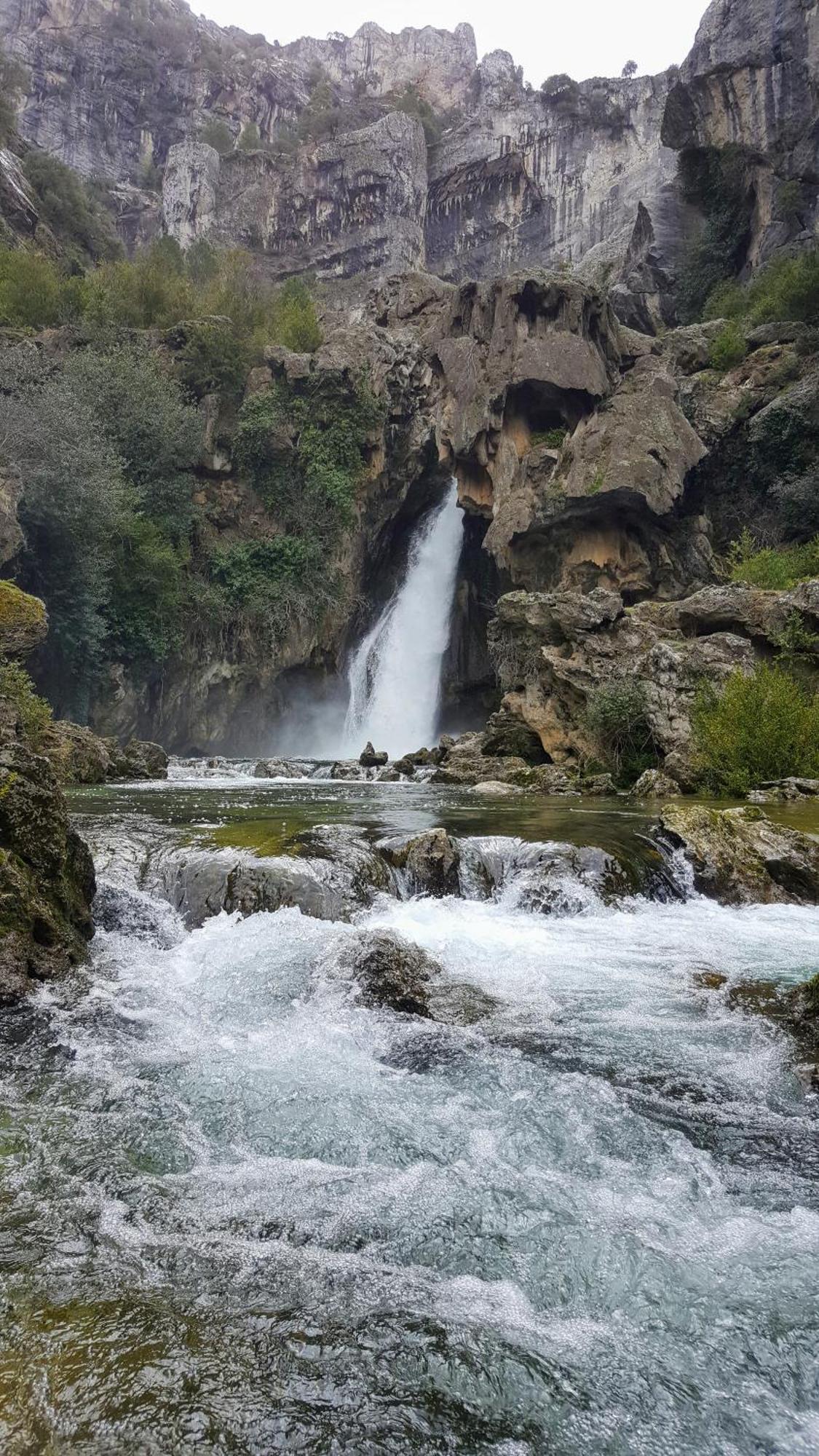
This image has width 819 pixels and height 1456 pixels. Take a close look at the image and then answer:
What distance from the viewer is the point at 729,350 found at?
97.4 feet

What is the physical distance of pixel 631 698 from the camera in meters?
18.4

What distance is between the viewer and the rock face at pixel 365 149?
5753 cm

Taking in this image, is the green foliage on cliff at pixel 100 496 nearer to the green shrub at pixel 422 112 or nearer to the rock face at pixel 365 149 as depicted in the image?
the rock face at pixel 365 149

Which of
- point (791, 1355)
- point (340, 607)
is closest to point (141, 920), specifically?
point (791, 1355)

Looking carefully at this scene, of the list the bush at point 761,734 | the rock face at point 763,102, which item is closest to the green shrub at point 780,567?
the bush at point 761,734

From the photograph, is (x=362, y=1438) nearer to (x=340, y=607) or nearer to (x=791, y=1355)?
(x=791, y=1355)

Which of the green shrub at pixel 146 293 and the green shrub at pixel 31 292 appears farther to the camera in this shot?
the green shrub at pixel 146 293

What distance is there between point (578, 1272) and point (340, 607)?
95.8 feet

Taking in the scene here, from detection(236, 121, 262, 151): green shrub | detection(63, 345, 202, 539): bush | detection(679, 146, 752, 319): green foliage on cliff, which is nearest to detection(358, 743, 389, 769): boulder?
detection(63, 345, 202, 539): bush

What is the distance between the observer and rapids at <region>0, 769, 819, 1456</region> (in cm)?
241

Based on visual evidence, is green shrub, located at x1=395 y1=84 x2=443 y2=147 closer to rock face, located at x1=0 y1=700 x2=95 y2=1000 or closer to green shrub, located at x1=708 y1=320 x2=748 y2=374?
green shrub, located at x1=708 y1=320 x2=748 y2=374

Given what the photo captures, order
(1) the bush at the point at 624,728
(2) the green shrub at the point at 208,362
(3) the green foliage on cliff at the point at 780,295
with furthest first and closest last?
(2) the green shrub at the point at 208,362, (3) the green foliage on cliff at the point at 780,295, (1) the bush at the point at 624,728

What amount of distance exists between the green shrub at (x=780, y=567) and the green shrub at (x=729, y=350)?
9.72 metres

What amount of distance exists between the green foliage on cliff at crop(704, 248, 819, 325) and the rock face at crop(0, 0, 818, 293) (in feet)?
14.0
